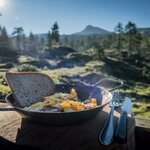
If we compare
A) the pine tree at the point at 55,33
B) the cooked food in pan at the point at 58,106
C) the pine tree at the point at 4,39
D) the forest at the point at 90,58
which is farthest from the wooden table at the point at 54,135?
the pine tree at the point at 55,33

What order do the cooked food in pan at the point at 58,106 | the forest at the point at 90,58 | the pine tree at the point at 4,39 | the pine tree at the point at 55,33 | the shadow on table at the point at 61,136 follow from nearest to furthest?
the shadow on table at the point at 61,136, the cooked food in pan at the point at 58,106, the forest at the point at 90,58, the pine tree at the point at 4,39, the pine tree at the point at 55,33

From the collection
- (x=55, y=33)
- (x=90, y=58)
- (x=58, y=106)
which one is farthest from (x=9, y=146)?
(x=55, y=33)

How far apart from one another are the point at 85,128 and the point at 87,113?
0.12 metres

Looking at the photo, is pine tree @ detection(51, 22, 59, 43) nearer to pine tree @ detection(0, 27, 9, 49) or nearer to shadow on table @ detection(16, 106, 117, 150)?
pine tree @ detection(0, 27, 9, 49)

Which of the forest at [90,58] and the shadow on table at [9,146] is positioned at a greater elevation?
the shadow on table at [9,146]

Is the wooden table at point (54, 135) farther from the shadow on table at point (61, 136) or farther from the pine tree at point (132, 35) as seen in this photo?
the pine tree at point (132, 35)

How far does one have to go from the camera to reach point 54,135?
189cm

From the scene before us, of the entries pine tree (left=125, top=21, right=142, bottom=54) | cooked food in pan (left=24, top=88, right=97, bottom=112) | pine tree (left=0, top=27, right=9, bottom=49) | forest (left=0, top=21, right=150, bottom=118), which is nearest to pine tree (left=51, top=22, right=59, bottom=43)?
forest (left=0, top=21, right=150, bottom=118)

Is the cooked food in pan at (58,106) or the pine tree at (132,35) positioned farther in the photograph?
the pine tree at (132,35)

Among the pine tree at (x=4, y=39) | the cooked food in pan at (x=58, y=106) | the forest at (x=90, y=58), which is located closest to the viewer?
the cooked food in pan at (x=58, y=106)

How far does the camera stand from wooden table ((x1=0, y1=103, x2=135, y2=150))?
1.77m

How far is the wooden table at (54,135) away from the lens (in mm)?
1774

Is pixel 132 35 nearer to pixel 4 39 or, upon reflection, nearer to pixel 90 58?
pixel 90 58

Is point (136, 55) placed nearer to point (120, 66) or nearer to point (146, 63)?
point (146, 63)
